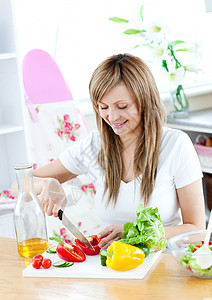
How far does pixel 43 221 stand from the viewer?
1503 millimetres

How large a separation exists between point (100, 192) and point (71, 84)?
1484 mm

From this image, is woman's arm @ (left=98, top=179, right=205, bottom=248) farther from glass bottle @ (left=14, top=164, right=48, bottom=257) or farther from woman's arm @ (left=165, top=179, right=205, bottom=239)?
glass bottle @ (left=14, top=164, right=48, bottom=257)

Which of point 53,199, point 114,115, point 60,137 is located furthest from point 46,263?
point 60,137

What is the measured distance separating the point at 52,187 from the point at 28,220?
8.5 inches

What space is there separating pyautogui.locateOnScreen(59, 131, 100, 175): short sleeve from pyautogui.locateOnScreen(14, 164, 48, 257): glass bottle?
1.77 feet

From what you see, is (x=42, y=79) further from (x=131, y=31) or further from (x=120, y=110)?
(x=120, y=110)

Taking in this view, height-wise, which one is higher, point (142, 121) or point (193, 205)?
point (142, 121)

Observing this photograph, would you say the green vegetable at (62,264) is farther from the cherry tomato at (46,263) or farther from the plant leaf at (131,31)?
the plant leaf at (131,31)

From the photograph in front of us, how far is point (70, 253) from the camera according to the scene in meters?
1.40

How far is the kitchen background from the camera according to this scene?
260 cm

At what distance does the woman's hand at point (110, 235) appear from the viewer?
58.0 inches

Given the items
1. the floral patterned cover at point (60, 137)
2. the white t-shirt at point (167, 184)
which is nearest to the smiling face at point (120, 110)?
the white t-shirt at point (167, 184)

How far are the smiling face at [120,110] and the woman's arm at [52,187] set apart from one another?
0.28 metres

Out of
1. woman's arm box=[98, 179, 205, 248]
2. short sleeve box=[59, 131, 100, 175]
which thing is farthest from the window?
woman's arm box=[98, 179, 205, 248]
